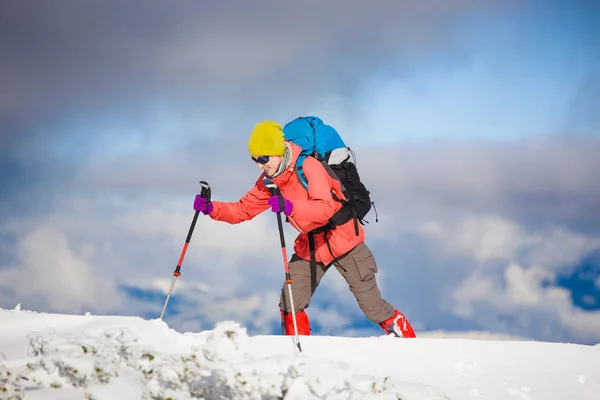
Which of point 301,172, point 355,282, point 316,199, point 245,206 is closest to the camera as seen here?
point 316,199

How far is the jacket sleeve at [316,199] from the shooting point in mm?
7008

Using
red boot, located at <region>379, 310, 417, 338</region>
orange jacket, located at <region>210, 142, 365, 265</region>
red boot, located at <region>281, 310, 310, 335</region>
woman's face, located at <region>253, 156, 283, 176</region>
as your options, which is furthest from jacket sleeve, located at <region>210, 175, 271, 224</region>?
red boot, located at <region>379, 310, 417, 338</region>

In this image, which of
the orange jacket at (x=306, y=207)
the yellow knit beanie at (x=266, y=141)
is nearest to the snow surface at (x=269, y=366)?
the orange jacket at (x=306, y=207)

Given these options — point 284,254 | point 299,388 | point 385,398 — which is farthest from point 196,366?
point 284,254

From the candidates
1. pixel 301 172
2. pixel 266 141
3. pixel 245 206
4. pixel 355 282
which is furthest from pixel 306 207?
pixel 355 282

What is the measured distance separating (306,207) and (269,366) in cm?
311

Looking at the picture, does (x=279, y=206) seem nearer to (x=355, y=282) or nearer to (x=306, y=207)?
(x=306, y=207)

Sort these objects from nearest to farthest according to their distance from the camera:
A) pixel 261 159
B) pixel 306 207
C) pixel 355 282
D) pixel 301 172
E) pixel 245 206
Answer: pixel 306 207 → pixel 261 159 → pixel 301 172 → pixel 355 282 → pixel 245 206

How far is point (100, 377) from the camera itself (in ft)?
14.1

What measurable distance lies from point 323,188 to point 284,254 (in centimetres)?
95

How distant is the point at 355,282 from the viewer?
8078 millimetres

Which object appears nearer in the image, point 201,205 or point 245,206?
point 201,205

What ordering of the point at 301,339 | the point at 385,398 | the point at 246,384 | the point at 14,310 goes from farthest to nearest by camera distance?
the point at 14,310
the point at 301,339
the point at 385,398
the point at 246,384

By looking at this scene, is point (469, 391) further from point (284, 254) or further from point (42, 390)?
point (42, 390)
